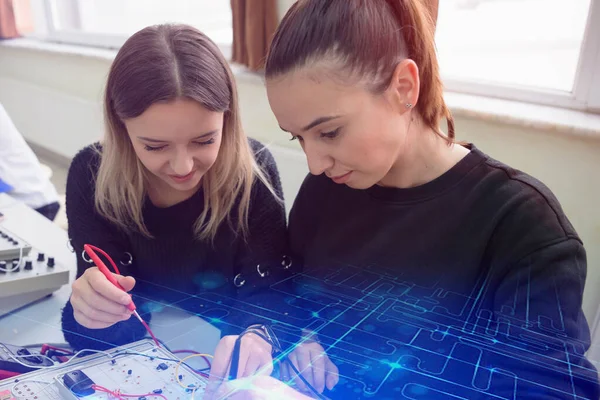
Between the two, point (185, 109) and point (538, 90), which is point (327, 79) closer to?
point (185, 109)

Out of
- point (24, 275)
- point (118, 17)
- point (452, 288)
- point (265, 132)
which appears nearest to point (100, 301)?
point (24, 275)

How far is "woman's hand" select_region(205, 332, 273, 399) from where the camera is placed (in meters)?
0.49

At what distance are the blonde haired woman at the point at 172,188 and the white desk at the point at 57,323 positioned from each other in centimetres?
3

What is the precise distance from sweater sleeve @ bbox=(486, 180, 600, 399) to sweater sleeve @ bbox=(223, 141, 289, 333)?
23 centimetres

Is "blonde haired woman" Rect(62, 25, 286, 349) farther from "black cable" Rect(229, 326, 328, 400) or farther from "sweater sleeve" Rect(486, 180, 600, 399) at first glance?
"sweater sleeve" Rect(486, 180, 600, 399)

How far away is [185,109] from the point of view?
79 centimetres

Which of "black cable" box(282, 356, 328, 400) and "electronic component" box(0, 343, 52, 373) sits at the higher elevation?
"black cable" box(282, 356, 328, 400)

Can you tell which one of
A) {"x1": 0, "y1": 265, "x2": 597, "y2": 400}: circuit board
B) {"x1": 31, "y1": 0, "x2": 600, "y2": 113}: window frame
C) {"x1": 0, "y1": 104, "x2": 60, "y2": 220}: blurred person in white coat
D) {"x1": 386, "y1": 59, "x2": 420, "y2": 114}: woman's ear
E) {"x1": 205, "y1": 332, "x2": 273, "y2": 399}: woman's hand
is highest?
{"x1": 386, "y1": 59, "x2": 420, "y2": 114}: woman's ear

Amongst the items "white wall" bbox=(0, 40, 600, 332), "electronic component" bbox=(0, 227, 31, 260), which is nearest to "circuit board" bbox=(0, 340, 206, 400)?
"electronic component" bbox=(0, 227, 31, 260)

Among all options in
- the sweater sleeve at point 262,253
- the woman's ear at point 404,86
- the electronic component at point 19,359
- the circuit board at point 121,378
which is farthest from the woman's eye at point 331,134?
the electronic component at point 19,359

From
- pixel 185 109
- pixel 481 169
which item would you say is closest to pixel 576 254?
pixel 481 169

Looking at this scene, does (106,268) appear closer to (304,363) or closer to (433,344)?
(304,363)

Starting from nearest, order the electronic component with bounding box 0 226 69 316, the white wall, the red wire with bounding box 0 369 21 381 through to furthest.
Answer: the red wire with bounding box 0 369 21 381
the electronic component with bounding box 0 226 69 316
the white wall

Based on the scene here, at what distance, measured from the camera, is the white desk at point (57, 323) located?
564mm
